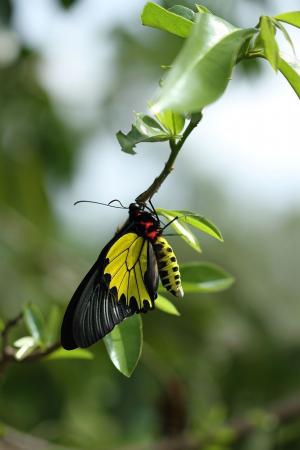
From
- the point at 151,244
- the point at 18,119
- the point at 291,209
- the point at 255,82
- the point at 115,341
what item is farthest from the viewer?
the point at 291,209

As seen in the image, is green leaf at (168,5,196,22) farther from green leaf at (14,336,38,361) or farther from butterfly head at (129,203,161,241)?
green leaf at (14,336,38,361)

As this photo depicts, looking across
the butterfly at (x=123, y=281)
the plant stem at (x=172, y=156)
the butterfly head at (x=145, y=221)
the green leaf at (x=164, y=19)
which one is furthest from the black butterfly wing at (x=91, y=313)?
the green leaf at (x=164, y=19)

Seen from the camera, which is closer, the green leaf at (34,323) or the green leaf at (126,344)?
A: the green leaf at (126,344)

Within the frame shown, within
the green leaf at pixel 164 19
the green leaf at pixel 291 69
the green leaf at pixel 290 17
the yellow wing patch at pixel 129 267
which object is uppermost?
the green leaf at pixel 290 17

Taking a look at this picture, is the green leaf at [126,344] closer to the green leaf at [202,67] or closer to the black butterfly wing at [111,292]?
the black butterfly wing at [111,292]

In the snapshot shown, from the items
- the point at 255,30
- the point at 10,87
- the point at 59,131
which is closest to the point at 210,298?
the point at 59,131

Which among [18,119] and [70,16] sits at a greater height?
[70,16]

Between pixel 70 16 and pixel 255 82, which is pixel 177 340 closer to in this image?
pixel 255 82
